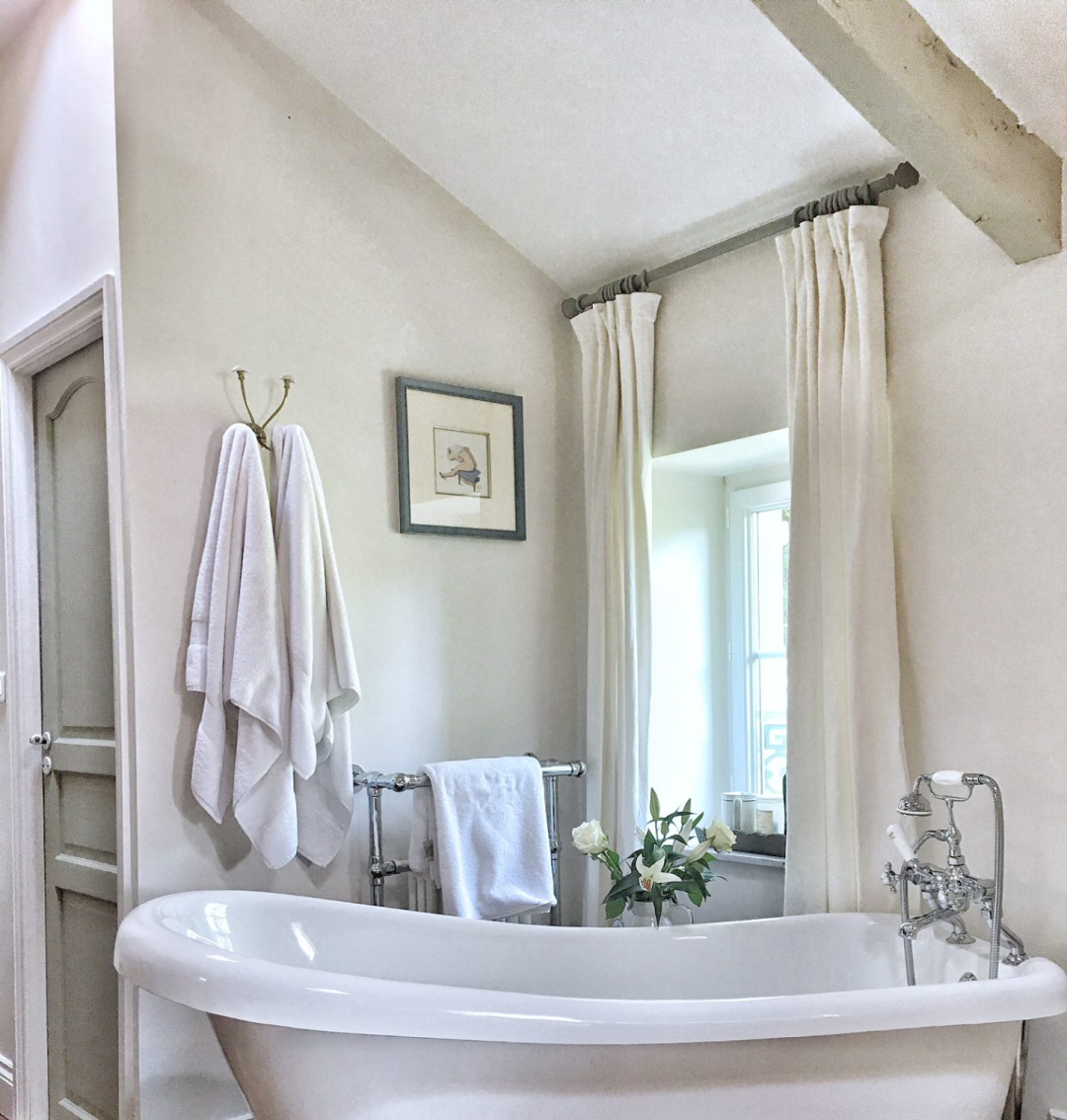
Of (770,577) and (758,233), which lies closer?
(758,233)

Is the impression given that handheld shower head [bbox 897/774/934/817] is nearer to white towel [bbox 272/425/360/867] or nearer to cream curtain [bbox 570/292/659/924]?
cream curtain [bbox 570/292/659/924]

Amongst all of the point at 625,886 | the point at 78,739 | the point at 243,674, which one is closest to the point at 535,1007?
the point at 625,886

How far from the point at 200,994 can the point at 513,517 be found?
1.73m

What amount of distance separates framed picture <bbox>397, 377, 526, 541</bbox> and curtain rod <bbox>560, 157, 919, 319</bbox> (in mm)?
373

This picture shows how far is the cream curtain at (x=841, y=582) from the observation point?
239 cm

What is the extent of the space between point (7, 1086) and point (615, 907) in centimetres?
174

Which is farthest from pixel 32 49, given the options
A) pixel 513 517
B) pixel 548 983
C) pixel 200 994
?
pixel 548 983

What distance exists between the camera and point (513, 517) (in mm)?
3180

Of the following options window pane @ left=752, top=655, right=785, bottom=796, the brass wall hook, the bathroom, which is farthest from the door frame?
window pane @ left=752, top=655, right=785, bottom=796

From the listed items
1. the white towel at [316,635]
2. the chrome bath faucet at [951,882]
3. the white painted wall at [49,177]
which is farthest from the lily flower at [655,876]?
the white painted wall at [49,177]

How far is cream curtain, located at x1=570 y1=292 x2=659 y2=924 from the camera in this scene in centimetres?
Result: 296

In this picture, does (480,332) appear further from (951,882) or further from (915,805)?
(951,882)

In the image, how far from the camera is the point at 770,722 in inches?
124

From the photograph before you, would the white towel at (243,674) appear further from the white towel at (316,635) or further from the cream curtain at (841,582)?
the cream curtain at (841,582)
